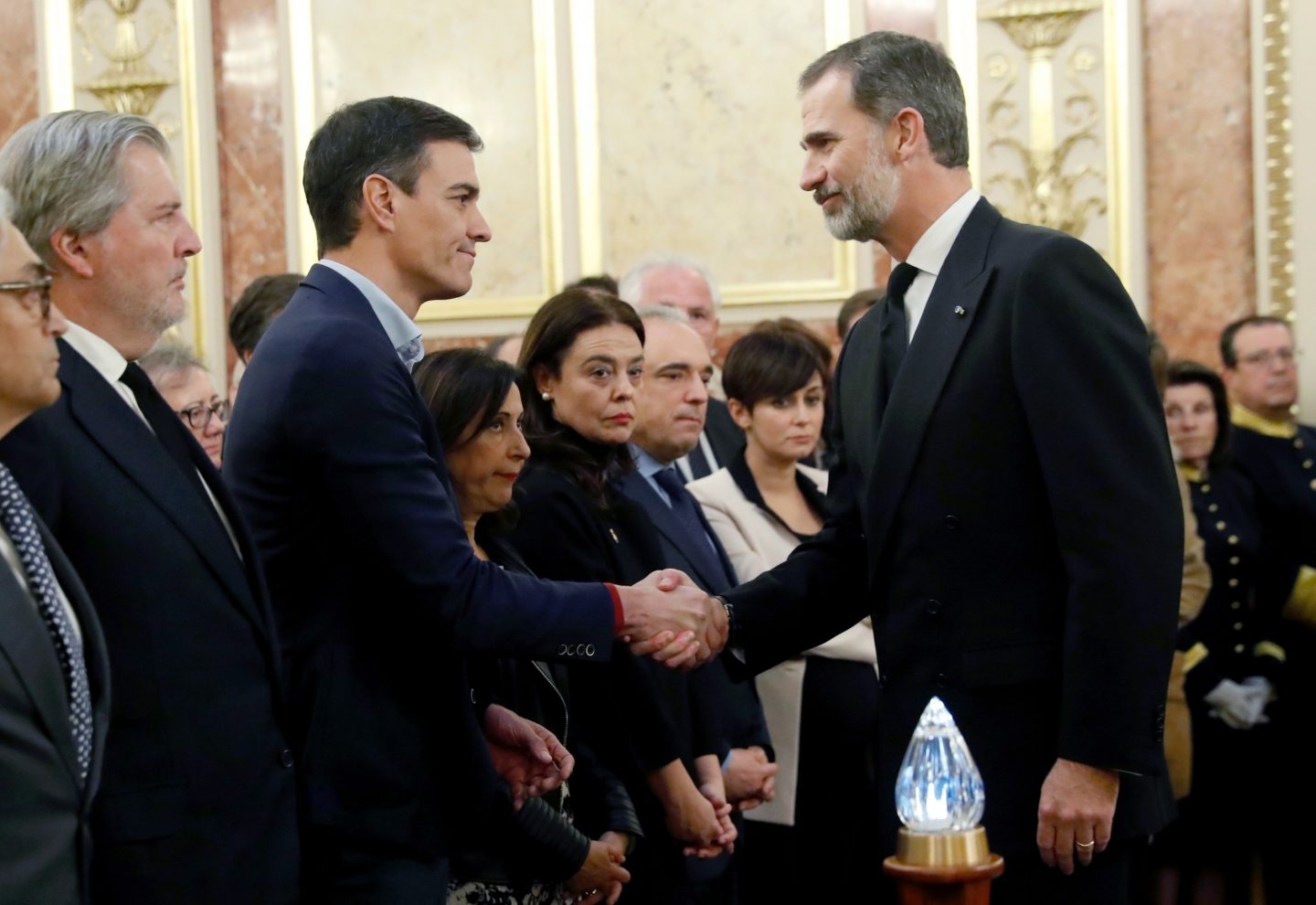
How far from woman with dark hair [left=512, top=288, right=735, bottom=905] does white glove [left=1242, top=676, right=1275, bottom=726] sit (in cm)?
246

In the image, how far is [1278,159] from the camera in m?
6.82

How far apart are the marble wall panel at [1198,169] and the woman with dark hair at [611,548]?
3684 mm

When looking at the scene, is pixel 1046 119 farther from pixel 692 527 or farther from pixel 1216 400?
pixel 692 527

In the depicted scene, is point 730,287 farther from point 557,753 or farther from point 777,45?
point 557,753

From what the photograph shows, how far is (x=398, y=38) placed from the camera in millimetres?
7941

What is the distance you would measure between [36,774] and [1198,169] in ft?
19.6

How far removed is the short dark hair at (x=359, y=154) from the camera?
2898 mm

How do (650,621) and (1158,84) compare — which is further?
(1158,84)

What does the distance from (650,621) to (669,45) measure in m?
5.06

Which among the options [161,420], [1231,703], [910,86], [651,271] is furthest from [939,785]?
[651,271]

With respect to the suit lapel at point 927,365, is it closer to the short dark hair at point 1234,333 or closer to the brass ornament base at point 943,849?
the brass ornament base at point 943,849

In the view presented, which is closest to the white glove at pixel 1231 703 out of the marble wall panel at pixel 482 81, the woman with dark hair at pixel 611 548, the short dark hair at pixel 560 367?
the woman with dark hair at pixel 611 548

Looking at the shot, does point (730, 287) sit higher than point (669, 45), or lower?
lower

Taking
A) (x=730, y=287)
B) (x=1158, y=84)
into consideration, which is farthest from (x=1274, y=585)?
(x=730, y=287)
